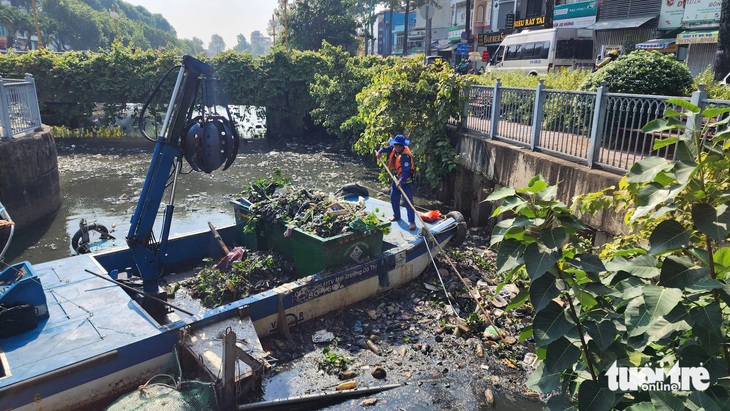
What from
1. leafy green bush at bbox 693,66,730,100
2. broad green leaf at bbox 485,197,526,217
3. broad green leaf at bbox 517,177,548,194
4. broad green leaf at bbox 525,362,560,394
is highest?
leafy green bush at bbox 693,66,730,100

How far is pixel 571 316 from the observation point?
204cm

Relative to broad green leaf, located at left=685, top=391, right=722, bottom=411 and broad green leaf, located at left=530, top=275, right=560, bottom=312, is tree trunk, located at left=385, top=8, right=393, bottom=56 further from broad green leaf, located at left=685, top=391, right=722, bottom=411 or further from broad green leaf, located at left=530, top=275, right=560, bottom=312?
broad green leaf, located at left=685, top=391, right=722, bottom=411

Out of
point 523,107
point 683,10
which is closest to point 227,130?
point 523,107

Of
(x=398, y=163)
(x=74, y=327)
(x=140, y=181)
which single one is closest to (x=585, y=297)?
(x=74, y=327)

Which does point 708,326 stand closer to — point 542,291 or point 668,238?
point 668,238

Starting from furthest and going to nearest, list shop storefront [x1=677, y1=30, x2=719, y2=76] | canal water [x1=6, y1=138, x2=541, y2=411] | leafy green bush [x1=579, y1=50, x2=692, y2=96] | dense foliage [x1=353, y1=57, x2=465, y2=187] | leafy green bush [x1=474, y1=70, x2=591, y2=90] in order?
shop storefront [x1=677, y1=30, x2=719, y2=76], dense foliage [x1=353, y1=57, x2=465, y2=187], leafy green bush [x1=474, y1=70, x2=591, y2=90], leafy green bush [x1=579, y1=50, x2=692, y2=96], canal water [x1=6, y1=138, x2=541, y2=411]

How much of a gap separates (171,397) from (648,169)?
406 centimetres

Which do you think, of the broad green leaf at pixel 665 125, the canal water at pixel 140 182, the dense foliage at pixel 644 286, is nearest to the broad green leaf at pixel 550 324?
the dense foliage at pixel 644 286

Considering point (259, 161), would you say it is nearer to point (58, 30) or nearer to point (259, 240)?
point (259, 240)

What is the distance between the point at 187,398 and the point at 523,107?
783 cm

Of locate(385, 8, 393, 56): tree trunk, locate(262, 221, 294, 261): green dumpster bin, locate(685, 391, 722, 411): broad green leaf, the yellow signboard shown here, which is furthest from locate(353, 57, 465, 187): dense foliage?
locate(385, 8, 393, 56): tree trunk

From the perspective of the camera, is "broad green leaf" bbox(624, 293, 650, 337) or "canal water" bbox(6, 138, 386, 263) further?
"canal water" bbox(6, 138, 386, 263)

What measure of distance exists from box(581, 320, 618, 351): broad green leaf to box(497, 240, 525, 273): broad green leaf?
1.26ft

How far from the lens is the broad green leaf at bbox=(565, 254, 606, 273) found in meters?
1.99
